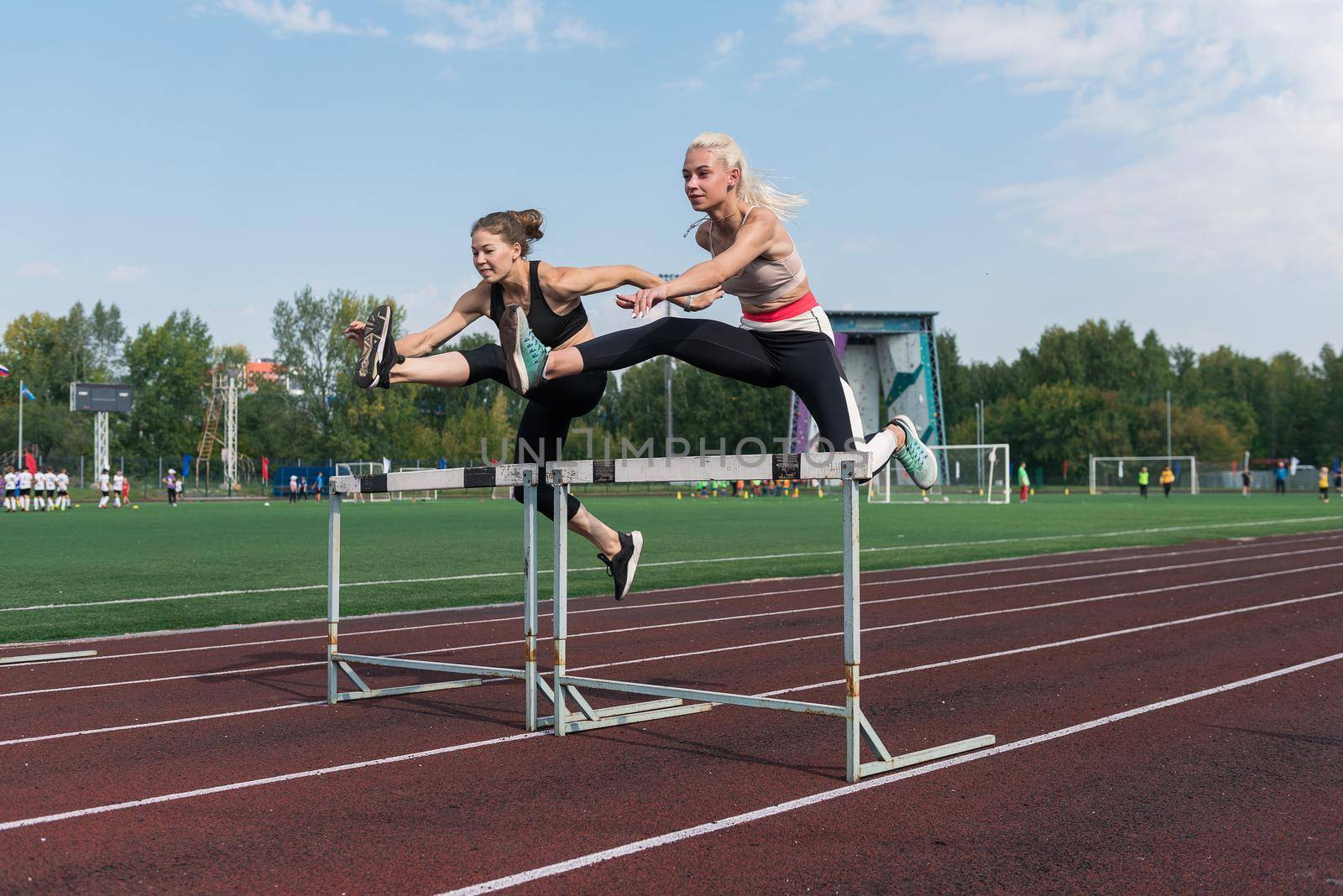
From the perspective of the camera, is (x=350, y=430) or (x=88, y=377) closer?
(x=350, y=430)

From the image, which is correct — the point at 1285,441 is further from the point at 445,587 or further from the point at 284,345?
the point at 445,587

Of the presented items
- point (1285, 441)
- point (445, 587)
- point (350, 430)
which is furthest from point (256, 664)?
point (1285, 441)

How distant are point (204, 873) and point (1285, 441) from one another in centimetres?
10970

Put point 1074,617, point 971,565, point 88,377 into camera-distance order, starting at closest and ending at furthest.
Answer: point 1074,617 < point 971,565 < point 88,377

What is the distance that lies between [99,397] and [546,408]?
58.1 metres

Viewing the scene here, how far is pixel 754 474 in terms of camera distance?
484cm

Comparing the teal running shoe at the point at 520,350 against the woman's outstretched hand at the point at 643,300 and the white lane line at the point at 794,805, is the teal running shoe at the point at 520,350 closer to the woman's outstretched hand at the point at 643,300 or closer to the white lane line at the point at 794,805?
the woman's outstretched hand at the point at 643,300

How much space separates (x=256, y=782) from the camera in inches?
177

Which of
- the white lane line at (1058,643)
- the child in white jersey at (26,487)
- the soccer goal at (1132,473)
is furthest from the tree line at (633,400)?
the white lane line at (1058,643)

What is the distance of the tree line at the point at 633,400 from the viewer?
239ft

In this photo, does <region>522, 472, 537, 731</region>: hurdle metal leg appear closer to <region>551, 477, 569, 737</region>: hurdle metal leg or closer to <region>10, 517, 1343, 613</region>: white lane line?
<region>551, 477, 569, 737</region>: hurdle metal leg

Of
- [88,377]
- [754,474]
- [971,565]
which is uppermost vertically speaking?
[88,377]

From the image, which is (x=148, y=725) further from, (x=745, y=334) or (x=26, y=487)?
(x=26, y=487)

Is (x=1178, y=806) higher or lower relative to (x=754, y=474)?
lower
